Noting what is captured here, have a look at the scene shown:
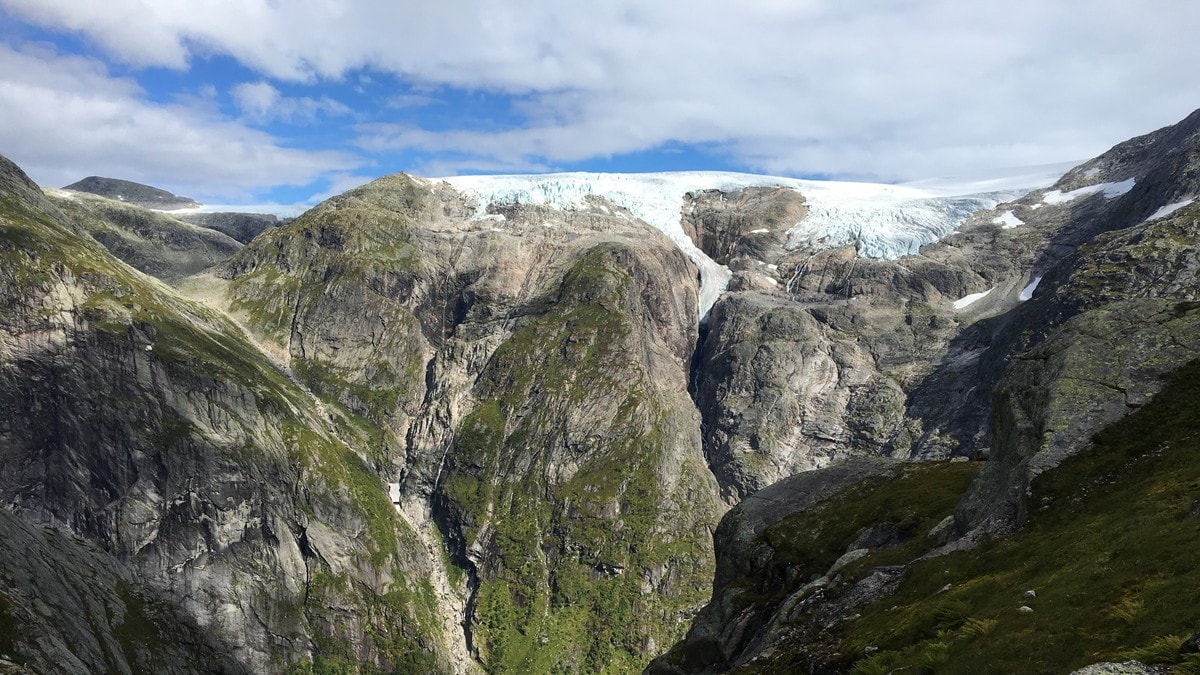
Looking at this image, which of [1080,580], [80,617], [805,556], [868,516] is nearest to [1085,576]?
[1080,580]

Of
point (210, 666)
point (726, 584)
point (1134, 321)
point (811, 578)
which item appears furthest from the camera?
point (210, 666)

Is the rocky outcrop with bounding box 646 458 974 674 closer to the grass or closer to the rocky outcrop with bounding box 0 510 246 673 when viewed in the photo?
the grass

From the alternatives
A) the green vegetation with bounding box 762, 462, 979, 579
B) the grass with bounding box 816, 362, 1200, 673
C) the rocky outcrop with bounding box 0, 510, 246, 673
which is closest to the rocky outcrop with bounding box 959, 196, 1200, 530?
the grass with bounding box 816, 362, 1200, 673

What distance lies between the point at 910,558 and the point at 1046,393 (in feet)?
40.6

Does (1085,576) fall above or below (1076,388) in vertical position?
below

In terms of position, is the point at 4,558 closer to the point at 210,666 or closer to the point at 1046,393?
the point at 210,666

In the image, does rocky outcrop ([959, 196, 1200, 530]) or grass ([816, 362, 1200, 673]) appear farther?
rocky outcrop ([959, 196, 1200, 530])

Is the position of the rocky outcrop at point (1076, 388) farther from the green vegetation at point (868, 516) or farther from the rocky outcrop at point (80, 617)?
the rocky outcrop at point (80, 617)

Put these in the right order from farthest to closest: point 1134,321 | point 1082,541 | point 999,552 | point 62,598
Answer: point 62,598 < point 1134,321 < point 999,552 < point 1082,541

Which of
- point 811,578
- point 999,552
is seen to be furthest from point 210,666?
point 999,552

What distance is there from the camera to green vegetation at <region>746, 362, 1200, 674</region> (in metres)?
21.5

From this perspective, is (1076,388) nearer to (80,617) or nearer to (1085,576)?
(1085,576)

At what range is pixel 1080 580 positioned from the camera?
2645 centimetres

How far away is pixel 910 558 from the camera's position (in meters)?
44.7
